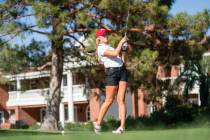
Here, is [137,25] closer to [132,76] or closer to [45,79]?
[132,76]

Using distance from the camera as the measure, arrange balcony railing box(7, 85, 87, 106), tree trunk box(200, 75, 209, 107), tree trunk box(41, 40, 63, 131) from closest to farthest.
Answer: tree trunk box(41, 40, 63, 131) → tree trunk box(200, 75, 209, 107) → balcony railing box(7, 85, 87, 106)

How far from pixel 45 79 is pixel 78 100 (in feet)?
83.3

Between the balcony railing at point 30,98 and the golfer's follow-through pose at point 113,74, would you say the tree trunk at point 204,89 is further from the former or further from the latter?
the balcony railing at point 30,98

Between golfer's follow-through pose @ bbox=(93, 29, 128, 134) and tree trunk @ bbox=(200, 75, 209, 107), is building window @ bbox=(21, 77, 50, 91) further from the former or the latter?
golfer's follow-through pose @ bbox=(93, 29, 128, 134)

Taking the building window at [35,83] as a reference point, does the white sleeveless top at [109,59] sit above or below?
below

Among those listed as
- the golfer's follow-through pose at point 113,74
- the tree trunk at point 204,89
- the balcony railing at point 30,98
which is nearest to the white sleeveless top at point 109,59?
the golfer's follow-through pose at point 113,74

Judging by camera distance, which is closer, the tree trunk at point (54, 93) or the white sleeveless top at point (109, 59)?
the white sleeveless top at point (109, 59)

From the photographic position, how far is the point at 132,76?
22578 mm

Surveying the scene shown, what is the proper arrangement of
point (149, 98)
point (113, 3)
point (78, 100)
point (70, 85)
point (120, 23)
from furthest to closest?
point (78, 100)
point (70, 85)
point (149, 98)
point (120, 23)
point (113, 3)

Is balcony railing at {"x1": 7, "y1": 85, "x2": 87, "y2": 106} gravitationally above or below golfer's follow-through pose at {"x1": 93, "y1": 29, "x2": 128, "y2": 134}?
above

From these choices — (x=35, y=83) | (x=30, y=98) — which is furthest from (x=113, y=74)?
(x=30, y=98)

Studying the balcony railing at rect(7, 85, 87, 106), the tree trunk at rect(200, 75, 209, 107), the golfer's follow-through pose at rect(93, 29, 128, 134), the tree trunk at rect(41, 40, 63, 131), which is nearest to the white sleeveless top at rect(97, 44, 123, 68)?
the golfer's follow-through pose at rect(93, 29, 128, 134)

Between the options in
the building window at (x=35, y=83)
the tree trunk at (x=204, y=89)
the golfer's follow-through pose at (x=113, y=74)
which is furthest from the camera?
the tree trunk at (x=204, y=89)

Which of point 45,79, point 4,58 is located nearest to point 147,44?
point 4,58
